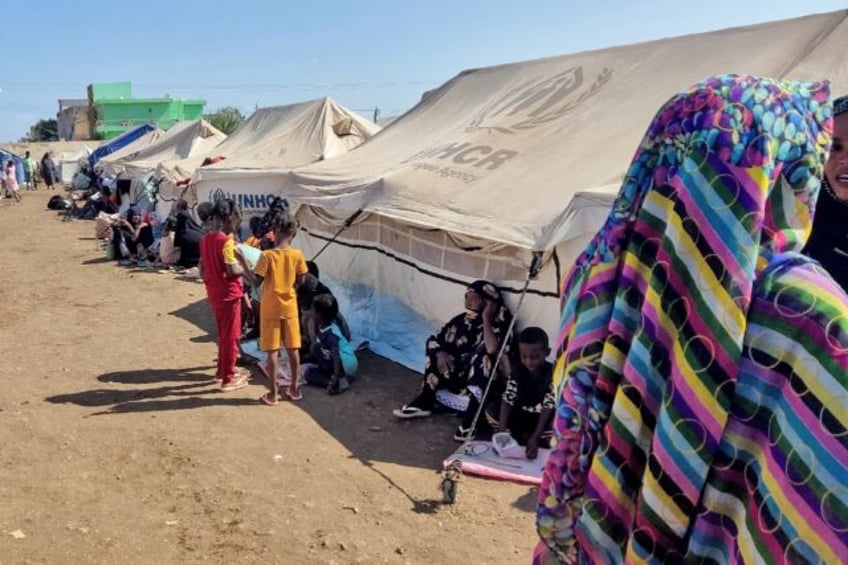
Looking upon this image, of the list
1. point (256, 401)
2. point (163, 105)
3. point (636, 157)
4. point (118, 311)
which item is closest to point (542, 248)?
point (256, 401)

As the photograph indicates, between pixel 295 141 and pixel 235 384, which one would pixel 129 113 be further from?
pixel 235 384

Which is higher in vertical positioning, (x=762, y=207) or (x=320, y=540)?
(x=762, y=207)

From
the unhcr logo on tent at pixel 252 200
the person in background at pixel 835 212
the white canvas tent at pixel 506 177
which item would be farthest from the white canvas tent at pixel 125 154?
the person in background at pixel 835 212

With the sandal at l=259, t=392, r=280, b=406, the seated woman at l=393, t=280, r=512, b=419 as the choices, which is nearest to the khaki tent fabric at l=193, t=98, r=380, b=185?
the sandal at l=259, t=392, r=280, b=406

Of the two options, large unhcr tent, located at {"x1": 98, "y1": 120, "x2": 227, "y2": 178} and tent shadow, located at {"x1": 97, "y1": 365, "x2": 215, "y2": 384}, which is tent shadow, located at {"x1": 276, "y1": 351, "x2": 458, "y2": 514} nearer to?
tent shadow, located at {"x1": 97, "y1": 365, "x2": 215, "y2": 384}

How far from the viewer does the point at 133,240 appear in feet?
41.9

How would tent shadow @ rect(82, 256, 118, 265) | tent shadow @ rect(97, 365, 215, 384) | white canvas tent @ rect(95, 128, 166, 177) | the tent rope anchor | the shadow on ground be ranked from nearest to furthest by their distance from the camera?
the tent rope anchor
the shadow on ground
tent shadow @ rect(97, 365, 215, 384)
tent shadow @ rect(82, 256, 118, 265)
white canvas tent @ rect(95, 128, 166, 177)

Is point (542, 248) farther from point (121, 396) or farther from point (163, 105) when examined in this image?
point (163, 105)

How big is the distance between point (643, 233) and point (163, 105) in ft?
171

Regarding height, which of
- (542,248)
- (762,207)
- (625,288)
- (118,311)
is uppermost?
(762,207)

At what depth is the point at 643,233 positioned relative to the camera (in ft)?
3.75

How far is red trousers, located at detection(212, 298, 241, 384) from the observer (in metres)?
5.91

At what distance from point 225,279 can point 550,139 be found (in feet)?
10.4

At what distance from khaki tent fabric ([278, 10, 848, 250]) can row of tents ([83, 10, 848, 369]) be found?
2 cm
